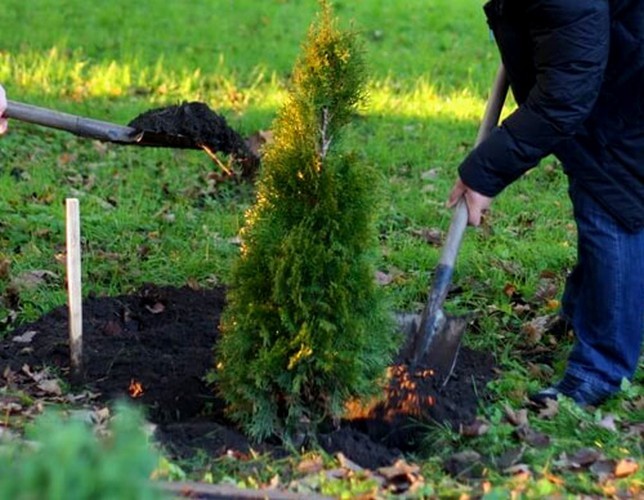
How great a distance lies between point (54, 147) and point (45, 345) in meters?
3.73

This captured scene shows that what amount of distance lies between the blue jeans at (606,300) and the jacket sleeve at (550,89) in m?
0.46

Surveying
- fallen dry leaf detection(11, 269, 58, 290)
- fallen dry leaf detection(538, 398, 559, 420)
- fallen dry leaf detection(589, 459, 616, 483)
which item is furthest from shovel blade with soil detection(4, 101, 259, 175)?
fallen dry leaf detection(589, 459, 616, 483)

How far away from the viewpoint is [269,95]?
10648mm

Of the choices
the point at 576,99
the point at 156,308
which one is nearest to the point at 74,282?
the point at 156,308

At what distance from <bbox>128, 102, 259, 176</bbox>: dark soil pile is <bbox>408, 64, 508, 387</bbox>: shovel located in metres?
1.21

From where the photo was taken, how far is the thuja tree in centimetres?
414

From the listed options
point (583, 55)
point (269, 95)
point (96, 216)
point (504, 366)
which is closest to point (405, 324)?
point (504, 366)

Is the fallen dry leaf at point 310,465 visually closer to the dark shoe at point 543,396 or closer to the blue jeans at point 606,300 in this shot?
the dark shoe at point 543,396

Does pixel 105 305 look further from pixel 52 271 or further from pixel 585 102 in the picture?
pixel 585 102

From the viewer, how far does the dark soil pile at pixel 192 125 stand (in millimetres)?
5434

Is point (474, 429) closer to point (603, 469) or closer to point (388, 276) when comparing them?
point (603, 469)

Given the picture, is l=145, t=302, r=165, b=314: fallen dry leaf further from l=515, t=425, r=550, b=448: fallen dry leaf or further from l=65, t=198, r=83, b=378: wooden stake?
l=515, t=425, r=550, b=448: fallen dry leaf

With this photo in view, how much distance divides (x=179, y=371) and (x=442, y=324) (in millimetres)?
1112

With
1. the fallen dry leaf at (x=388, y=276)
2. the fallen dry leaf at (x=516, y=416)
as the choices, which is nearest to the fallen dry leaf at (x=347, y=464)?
the fallen dry leaf at (x=516, y=416)
